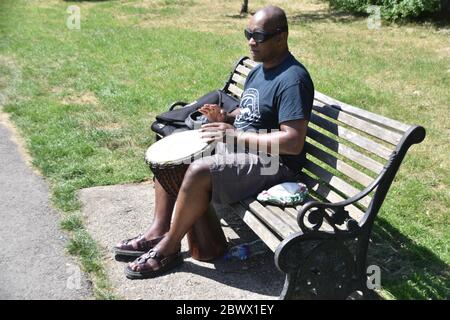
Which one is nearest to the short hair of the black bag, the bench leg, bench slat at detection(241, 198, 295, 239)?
bench slat at detection(241, 198, 295, 239)

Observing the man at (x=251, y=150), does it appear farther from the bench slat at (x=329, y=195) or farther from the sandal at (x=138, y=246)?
the bench slat at (x=329, y=195)

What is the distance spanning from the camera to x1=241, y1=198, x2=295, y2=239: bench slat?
3.00 meters

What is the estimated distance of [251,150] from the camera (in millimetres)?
3467

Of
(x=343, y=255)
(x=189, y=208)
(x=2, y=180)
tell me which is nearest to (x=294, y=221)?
(x=343, y=255)

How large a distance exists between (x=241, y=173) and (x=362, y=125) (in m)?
0.75

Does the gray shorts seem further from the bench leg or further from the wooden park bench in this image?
the bench leg

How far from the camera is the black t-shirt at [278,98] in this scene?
3266 millimetres

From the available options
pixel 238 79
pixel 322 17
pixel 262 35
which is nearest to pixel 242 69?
pixel 238 79

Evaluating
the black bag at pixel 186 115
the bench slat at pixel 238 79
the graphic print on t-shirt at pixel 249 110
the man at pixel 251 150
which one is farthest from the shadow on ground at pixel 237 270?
the bench slat at pixel 238 79

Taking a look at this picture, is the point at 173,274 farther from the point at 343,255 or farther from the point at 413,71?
the point at 413,71

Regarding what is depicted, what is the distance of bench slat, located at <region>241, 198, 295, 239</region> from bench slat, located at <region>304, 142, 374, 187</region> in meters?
0.50

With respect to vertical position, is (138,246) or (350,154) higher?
(350,154)

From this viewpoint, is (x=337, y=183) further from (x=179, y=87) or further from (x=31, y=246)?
(x=179, y=87)

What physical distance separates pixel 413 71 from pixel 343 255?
→ 5651 mm
